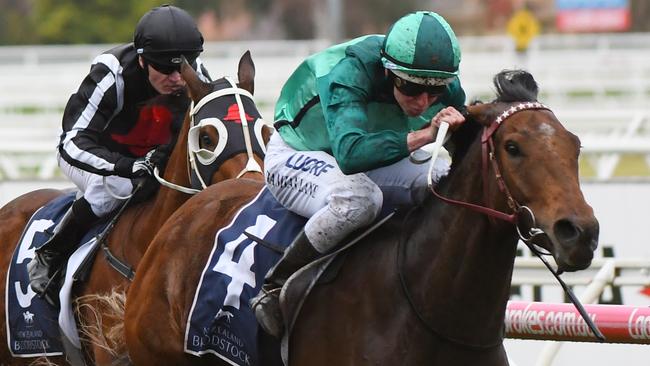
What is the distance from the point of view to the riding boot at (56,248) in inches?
254

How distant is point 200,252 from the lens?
5180mm

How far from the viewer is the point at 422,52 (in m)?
4.25

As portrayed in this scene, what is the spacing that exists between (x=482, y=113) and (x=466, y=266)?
1.65ft

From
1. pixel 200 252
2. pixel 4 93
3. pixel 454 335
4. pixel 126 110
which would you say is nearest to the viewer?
pixel 454 335

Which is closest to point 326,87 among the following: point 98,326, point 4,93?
point 98,326

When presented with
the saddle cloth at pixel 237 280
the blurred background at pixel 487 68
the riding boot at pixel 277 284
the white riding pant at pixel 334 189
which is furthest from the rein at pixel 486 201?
the blurred background at pixel 487 68

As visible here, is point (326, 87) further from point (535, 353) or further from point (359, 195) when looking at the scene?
point (535, 353)

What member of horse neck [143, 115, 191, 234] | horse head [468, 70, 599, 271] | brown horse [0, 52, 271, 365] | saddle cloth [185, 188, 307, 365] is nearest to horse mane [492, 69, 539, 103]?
horse head [468, 70, 599, 271]

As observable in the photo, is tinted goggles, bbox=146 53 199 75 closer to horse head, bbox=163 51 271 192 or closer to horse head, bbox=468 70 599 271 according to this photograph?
horse head, bbox=163 51 271 192

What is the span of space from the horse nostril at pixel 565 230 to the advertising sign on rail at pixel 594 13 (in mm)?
35299

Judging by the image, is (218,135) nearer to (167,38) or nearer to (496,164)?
(167,38)

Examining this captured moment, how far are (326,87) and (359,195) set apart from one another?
1.25 ft

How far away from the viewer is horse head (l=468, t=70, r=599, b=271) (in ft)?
12.0

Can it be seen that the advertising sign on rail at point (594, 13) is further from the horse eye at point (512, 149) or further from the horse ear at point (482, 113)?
the horse eye at point (512, 149)
